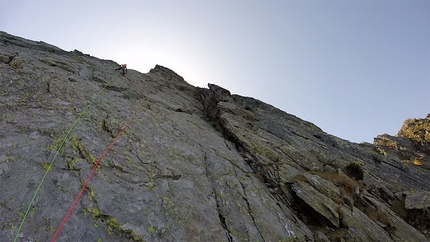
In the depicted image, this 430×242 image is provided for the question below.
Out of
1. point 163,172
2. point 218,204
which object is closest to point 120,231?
point 163,172

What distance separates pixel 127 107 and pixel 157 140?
10.8 feet

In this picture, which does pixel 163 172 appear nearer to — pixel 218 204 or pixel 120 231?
pixel 218 204

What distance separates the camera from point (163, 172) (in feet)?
36.0

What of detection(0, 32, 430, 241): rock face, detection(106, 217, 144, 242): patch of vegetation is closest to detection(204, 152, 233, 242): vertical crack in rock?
detection(0, 32, 430, 241): rock face

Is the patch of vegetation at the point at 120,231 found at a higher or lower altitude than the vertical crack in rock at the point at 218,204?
lower

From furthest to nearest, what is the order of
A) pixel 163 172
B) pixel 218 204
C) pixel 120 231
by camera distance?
pixel 163 172
pixel 218 204
pixel 120 231

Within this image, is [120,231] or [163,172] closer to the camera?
[120,231]

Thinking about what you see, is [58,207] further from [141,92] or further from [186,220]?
[141,92]

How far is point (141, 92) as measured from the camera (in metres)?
19.2

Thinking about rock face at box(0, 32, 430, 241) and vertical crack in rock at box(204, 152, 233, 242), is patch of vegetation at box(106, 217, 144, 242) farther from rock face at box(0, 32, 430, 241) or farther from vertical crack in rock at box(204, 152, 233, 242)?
vertical crack in rock at box(204, 152, 233, 242)

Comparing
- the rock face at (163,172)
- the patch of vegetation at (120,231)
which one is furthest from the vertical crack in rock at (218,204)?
the patch of vegetation at (120,231)

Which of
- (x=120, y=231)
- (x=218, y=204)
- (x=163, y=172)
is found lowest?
(x=120, y=231)

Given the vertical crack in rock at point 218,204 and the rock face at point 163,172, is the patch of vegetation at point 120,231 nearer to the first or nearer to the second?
the rock face at point 163,172

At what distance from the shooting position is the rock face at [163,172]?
8.16 m
